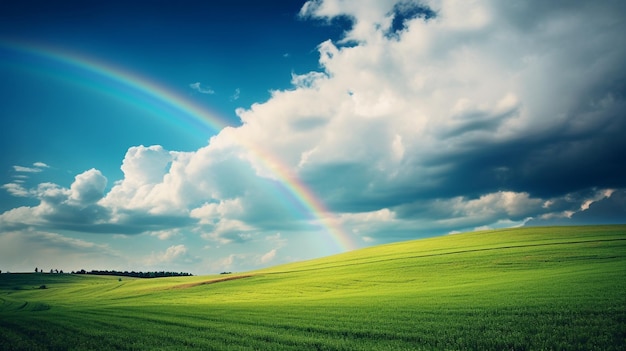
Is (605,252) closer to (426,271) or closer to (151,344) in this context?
(426,271)

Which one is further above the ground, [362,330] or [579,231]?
[579,231]

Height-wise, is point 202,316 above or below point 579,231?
below

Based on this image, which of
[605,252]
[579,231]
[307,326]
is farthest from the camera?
[579,231]

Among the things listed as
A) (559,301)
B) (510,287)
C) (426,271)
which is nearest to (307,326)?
(559,301)

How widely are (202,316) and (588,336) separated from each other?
2399 centimetres

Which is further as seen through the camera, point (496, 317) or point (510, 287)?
point (510, 287)

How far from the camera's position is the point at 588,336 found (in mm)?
13352

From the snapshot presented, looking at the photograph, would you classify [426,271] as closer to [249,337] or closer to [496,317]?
[496,317]

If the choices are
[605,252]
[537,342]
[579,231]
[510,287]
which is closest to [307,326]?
[537,342]

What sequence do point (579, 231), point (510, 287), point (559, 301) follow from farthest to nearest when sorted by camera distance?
point (579, 231)
point (510, 287)
point (559, 301)

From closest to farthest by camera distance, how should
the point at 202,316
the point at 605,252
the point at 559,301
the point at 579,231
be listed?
the point at 559,301 → the point at 202,316 → the point at 605,252 → the point at 579,231

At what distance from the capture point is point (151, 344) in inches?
669

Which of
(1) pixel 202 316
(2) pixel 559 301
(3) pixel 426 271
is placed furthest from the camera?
(3) pixel 426 271

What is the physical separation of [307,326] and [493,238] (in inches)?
2679
